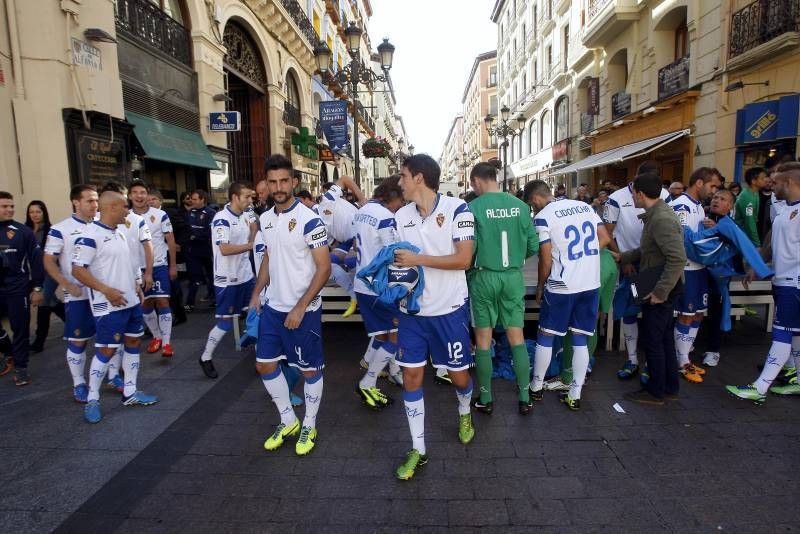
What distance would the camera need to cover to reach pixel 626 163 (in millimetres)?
18438

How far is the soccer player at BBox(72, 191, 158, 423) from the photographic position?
3.90 meters

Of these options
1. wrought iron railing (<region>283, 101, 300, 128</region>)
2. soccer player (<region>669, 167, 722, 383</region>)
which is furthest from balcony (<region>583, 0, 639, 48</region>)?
soccer player (<region>669, 167, 722, 383</region>)

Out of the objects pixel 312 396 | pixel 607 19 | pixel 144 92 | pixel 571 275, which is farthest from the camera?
pixel 607 19

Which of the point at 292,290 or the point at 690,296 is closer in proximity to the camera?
the point at 292,290

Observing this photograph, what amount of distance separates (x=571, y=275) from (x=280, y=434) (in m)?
2.67

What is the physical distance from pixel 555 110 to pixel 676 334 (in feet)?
79.8

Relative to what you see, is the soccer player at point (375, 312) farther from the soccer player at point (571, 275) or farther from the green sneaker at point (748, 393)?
the green sneaker at point (748, 393)

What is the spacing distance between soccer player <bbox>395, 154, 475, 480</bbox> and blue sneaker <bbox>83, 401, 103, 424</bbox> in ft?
8.94

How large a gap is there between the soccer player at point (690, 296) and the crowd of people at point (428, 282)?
0.02 metres

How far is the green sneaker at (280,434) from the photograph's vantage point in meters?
3.43

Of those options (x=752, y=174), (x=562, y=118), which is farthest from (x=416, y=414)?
(x=562, y=118)

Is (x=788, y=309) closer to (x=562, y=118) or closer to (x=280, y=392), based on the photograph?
(x=280, y=392)

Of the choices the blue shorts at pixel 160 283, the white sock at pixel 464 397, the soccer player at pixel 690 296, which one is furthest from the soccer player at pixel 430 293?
the blue shorts at pixel 160 283

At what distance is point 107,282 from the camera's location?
13.1 feet
